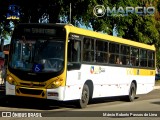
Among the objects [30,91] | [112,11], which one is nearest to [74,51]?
[30,91]

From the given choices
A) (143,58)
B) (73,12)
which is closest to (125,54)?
(143,58)

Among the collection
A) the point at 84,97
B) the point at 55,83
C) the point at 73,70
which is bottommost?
the point at 84,97

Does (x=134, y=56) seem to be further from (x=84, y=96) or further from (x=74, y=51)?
(x=74, y=51)

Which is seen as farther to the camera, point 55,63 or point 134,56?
point 134,56

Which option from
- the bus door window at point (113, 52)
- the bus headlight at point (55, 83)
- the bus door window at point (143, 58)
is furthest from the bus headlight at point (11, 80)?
the bus door window at point (143, 58)

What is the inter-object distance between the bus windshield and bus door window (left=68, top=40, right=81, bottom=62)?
33 cm

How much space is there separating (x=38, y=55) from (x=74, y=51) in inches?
50.5

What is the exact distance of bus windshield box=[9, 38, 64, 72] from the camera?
590 inches

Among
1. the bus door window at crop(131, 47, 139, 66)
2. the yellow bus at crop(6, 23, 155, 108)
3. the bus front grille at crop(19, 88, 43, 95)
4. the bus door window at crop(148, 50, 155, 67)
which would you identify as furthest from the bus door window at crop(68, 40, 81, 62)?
the bus door window at crop(148, 50, 155, 67)

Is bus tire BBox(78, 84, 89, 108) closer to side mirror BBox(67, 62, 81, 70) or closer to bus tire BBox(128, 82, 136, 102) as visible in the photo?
side mirror BBox(67, 62, 81, 70)

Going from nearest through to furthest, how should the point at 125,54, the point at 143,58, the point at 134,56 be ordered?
the point at 125,54 < the point at 134,56 < the point at 143,58

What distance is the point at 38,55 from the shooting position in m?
15.1

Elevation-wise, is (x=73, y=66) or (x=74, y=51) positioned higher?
(x=74, y=51)

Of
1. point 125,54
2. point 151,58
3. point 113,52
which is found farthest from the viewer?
point 151,58
